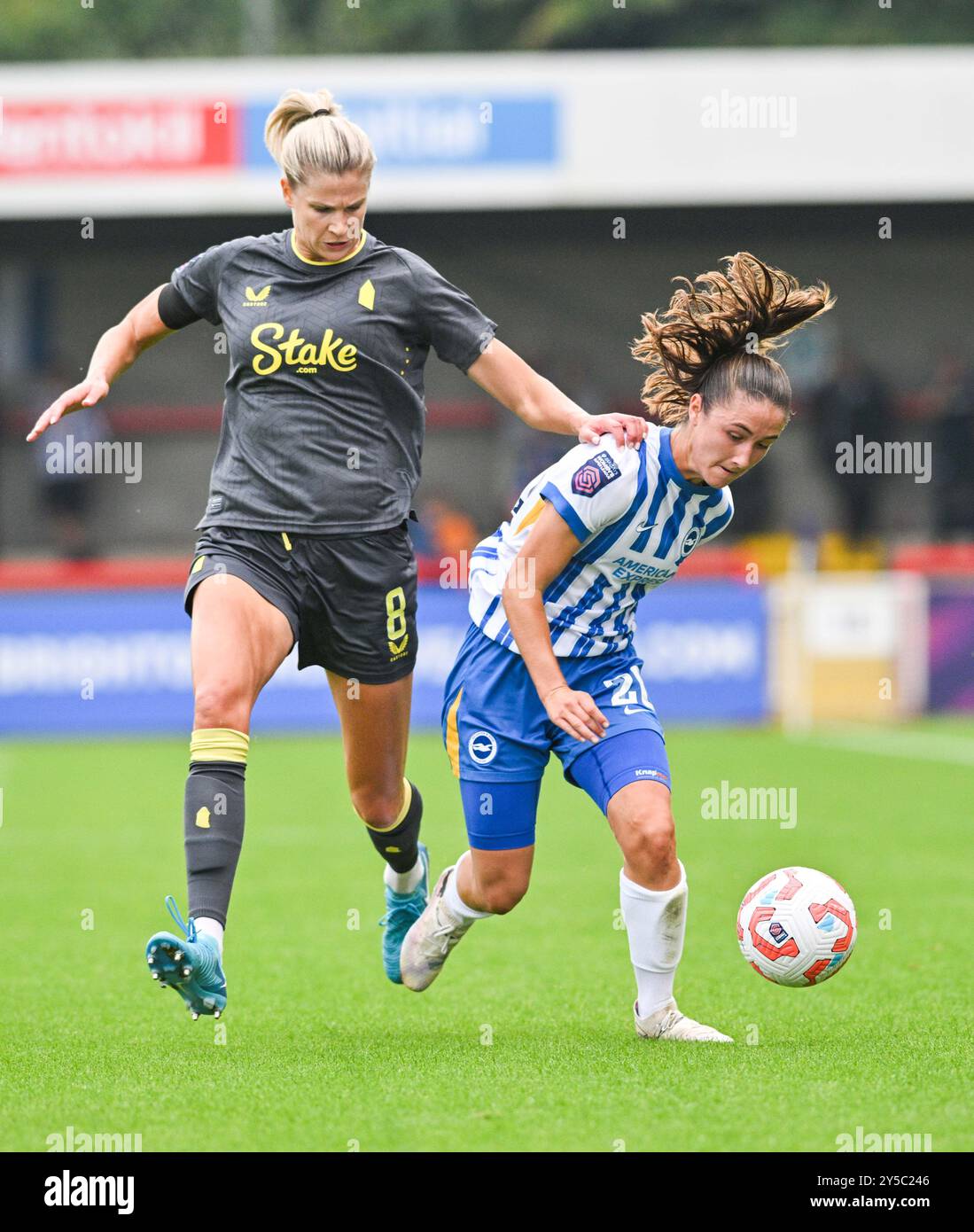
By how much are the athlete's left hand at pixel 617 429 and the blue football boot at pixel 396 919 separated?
1679mm

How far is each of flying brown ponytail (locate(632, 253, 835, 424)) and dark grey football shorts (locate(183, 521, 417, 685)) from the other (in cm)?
86

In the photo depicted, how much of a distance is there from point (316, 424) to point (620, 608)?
968 millimetres

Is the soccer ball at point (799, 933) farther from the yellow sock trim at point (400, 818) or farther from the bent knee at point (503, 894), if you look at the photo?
the yellow sock trim at point (400, 818)

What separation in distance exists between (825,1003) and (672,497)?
1659mm

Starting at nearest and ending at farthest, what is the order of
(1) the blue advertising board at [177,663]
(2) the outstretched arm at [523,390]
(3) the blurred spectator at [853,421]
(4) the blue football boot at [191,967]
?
1. (4) the blue football boot at [191,967]
2. (2) the outstretched arm at [523,390]
3. (1) the blue advertising board at [177,663]
4. (3) the blurred spectator at [853,421]

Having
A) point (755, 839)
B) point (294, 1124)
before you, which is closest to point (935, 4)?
point (755, 839)

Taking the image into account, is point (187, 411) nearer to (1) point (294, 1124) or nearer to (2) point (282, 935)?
(2) point (282, 935)

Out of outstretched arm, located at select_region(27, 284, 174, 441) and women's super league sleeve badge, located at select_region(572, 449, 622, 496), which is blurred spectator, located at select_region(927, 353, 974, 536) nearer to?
A: outstretched arm, located at select_region(27, 284, 174, 441)

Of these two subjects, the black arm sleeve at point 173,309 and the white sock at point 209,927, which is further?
the black arm sleeve at point 173,309

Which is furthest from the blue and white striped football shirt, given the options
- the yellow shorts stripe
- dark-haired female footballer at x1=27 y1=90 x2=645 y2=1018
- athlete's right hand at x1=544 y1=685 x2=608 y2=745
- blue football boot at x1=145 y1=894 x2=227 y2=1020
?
blue football boot at x1=145 y1=894 x2=227 y2=1020

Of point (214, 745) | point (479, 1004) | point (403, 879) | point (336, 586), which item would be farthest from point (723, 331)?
point (479, 1004)

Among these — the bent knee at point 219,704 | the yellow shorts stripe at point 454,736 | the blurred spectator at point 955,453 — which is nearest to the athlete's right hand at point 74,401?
the bent knee at point 219,704

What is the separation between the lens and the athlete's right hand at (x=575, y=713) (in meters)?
4.65
